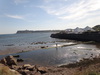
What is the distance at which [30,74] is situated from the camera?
14094 mm

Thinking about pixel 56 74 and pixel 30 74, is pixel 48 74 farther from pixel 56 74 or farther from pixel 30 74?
pixel 30 74

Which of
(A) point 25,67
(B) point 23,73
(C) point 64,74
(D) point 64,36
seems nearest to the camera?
(C) point 64,74

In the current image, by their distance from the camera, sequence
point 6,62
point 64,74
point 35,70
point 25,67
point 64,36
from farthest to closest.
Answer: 1. point 64,36
2. point 6,62
3. point 25,67
4. point 35,70
5. point 64,74

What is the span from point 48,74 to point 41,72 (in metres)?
1.49

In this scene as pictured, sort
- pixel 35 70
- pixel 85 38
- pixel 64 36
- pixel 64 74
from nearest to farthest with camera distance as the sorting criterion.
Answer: pixel 64 74 → pixel 35 70 → pixel 85 38 → pixel 64 36

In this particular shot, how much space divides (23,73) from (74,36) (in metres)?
55.7

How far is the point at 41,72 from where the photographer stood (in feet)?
50.0

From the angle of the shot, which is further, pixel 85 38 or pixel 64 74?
pixel 85 38

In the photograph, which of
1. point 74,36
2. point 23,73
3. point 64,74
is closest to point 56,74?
point 64,74

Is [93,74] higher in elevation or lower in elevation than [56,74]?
higher

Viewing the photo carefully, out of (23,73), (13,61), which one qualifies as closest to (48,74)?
(23,73)

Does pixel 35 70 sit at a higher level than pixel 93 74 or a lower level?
lower

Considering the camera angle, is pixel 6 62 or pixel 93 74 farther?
pixel 6 62

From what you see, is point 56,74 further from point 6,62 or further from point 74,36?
point 74,36
